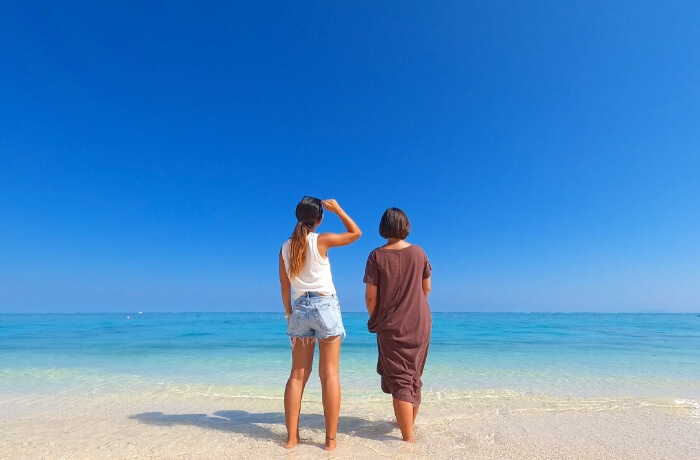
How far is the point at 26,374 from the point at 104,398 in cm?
373

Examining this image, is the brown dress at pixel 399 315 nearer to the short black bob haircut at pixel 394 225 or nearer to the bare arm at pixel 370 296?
the bare arm at pixel 370 296

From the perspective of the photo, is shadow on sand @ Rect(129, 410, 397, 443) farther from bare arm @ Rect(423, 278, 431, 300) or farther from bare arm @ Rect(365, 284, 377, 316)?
bare arm @ Rect(423, 278, 431, 300)

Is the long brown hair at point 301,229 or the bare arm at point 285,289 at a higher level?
the long brown hair at point 301,229

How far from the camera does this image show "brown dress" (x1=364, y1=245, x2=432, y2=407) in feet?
11.3

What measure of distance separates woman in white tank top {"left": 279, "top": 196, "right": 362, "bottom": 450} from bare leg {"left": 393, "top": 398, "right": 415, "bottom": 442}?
0.52 m

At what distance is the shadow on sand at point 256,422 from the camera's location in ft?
12.6

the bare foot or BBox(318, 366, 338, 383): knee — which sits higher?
BBox(318, 366, 338, 383): knee

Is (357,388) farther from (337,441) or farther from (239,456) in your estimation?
(239,456)

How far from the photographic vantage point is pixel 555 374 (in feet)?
27.0

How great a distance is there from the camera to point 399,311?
11.4 feet

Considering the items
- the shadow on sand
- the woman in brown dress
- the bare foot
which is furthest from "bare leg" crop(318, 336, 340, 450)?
the shadow on sand

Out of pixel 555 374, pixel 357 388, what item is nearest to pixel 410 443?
pixel 357 388

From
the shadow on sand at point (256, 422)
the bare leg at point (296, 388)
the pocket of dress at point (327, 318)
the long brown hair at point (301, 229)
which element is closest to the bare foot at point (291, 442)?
the bare leg at point (296, 388)

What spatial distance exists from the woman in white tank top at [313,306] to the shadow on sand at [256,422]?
1.84 ft
